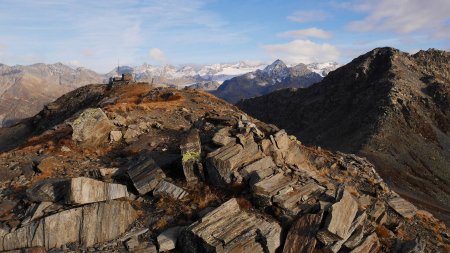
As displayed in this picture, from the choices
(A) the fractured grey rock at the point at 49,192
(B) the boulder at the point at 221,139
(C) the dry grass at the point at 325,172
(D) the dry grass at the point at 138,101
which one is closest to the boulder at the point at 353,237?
(B) the boulder at the point at 221,139

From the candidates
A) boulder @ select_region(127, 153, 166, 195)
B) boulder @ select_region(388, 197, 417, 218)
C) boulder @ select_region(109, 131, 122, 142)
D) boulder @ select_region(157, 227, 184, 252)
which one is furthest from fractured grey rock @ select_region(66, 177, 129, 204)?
boulder @ select_region(388, 197, 417, 218)

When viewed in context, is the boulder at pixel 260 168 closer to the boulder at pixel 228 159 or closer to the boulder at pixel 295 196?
the boulder at pixel 228 159

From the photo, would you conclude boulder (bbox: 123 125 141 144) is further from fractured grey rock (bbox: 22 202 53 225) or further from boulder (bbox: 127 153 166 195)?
fractured grey rock (bbox: 22 202 53 225)

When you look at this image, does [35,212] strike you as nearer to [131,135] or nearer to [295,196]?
[131,135]

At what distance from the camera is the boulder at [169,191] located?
82.4ft

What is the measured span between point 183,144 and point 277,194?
24.1ft

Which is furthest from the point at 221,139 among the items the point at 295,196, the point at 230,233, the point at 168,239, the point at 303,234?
the point at 303,234

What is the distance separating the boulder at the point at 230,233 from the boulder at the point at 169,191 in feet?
12.9

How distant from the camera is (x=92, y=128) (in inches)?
1359

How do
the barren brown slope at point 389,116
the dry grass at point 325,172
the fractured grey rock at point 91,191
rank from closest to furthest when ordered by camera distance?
the fractured grey rock at point 91,191 < the dry grass at point 325,172 < the barren brown slope at point 389,116

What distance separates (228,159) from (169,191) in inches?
164

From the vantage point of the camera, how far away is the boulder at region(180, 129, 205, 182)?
26359 mm

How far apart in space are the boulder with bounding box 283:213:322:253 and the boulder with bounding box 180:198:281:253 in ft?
2.05

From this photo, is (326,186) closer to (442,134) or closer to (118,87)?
(118,87)
